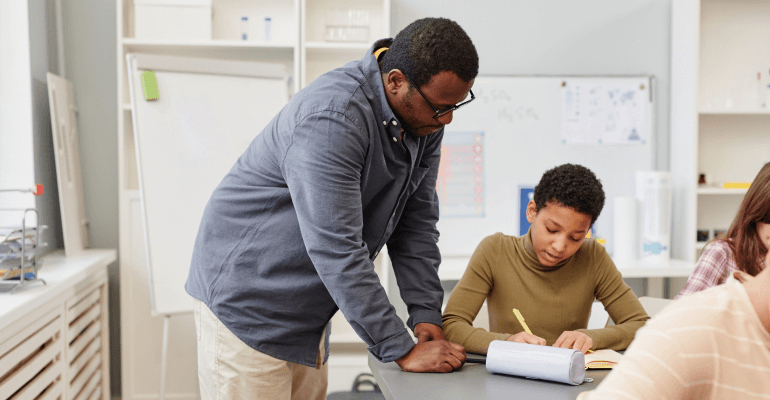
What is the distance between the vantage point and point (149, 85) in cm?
217

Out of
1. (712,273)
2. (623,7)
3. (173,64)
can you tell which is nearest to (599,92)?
(623,7)

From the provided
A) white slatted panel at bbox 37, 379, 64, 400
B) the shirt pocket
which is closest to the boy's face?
the shirt pocket

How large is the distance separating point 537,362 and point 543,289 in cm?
50

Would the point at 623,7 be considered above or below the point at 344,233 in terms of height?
above

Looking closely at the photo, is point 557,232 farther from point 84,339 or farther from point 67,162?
point 67,162

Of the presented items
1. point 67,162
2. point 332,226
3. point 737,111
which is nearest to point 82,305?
point 67,162

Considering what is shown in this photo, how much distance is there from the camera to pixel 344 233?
2.97ft

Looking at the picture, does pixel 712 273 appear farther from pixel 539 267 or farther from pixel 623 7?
pixel 623 7

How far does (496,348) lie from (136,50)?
7.12 ft

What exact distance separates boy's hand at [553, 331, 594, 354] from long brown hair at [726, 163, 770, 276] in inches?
21.6

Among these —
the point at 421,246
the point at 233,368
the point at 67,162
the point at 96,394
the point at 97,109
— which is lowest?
the point at 96,394

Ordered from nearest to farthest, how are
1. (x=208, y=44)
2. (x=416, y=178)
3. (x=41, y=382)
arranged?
(x=416, y=178)
(x=41, y=382)
(x=208, y=44)

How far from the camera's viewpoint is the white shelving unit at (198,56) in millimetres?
2355

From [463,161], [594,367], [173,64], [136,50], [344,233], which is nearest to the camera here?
[344,233]
